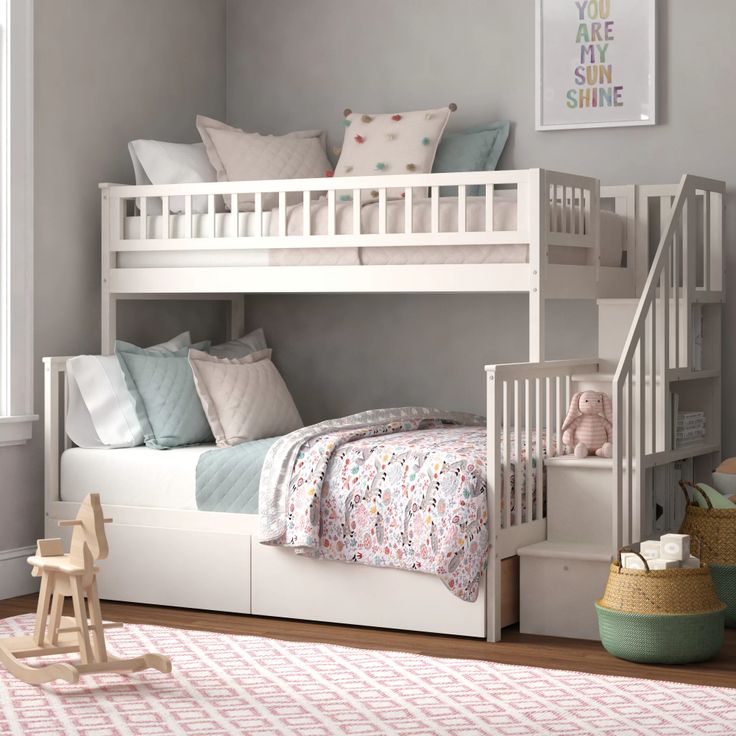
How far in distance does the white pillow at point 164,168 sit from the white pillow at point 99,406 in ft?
2.04

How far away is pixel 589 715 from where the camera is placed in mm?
2885

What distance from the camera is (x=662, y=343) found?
4.18 metres

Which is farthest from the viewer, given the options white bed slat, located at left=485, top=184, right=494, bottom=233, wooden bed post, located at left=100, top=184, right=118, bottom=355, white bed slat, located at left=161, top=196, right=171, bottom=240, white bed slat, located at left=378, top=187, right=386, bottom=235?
wooden bed post, located at left=100, top=184, right=118, bottom=355

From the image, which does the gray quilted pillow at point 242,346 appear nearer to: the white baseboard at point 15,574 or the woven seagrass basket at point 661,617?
the white baseboard at point 15,574

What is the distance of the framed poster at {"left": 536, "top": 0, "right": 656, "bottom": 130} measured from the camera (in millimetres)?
4578

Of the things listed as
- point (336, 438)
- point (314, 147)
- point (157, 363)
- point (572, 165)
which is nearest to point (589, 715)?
point (336, 438)

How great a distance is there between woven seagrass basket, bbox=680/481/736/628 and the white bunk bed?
19.0 inches

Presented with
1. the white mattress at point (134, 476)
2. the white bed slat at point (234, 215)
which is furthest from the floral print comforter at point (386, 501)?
the white bed slat at point (234, 215)

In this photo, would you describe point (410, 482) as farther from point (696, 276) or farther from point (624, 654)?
point (696, 276)

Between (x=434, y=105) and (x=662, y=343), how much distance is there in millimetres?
1414

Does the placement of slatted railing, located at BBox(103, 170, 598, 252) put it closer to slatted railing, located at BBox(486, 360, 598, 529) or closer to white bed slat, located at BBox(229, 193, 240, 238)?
white bed slat, located at BBox(229, 193, 240, 238)

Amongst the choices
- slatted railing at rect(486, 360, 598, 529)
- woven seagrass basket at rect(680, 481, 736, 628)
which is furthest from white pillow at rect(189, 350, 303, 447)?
woven seagrass basket at rect(680, 481, 736, 628)

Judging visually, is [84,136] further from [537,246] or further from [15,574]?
[537,246]

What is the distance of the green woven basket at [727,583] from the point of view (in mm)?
3777
